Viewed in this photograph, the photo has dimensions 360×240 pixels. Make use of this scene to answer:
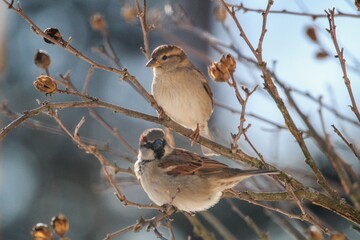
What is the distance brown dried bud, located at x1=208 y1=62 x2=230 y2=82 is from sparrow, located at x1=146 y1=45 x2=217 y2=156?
1372 mm

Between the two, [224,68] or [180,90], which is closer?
[224,68]

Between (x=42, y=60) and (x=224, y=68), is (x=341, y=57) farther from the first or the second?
(x=42, y=60)

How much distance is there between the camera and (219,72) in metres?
2.63

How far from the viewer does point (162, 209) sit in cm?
282

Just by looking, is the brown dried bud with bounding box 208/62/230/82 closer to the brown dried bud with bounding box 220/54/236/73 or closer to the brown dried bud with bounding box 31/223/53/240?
the brown dried bud with bounding box 220/54/236/73

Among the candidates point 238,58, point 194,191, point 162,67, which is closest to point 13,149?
point 162,67

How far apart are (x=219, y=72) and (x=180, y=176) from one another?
3.39 feet

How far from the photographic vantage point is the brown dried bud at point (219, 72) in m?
A: 2.61

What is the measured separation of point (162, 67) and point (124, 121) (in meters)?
3.73

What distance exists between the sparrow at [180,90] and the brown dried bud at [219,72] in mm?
1372

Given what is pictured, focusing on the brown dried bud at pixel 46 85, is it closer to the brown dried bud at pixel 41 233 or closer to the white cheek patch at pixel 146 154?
the brown dried bud at pixel 41 233

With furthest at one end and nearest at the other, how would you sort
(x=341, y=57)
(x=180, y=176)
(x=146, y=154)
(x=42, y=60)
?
(x=146, y=154) → (x=180, y=176) → (x=42, y=60) → (x=341, y=57)

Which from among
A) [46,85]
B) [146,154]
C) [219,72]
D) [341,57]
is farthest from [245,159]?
[146,154]

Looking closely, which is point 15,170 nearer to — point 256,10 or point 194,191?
point 194,191
